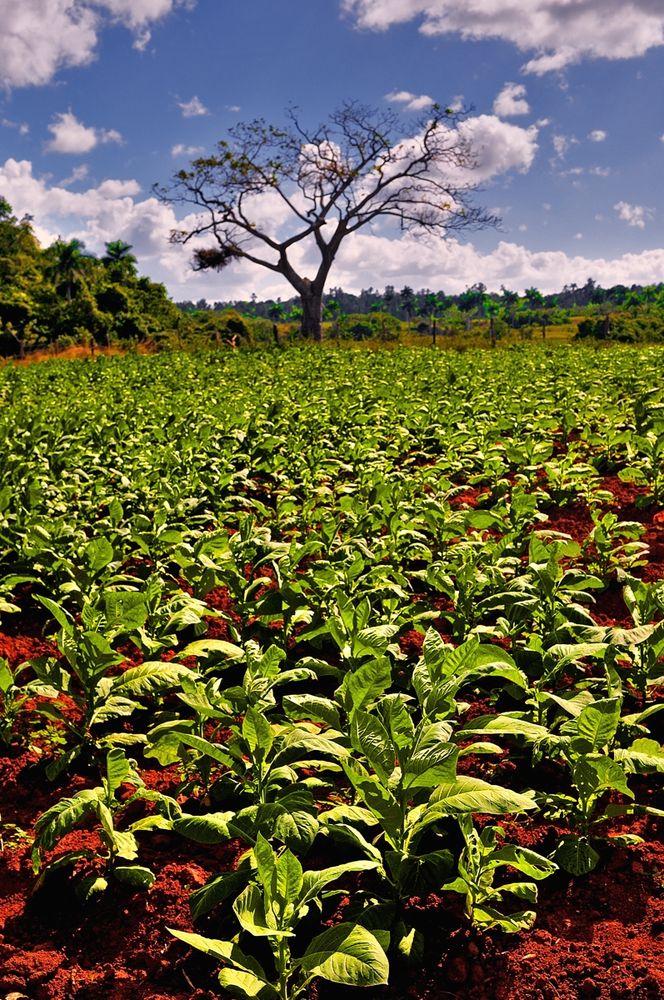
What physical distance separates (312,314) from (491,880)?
35.4 meters

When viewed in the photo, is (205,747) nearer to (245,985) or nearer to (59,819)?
(59,819)

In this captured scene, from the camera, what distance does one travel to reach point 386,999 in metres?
1.90

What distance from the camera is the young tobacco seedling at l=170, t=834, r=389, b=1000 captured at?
1.73m

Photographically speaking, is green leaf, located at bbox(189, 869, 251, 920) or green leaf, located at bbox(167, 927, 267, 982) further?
green leaf, located at bbox(189, 869, 251, 920)

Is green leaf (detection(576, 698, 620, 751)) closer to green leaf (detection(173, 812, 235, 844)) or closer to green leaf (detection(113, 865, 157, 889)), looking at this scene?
green leaf (detection(173, 812, 235, 844))

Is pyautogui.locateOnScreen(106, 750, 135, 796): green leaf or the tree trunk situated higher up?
the tree trunk

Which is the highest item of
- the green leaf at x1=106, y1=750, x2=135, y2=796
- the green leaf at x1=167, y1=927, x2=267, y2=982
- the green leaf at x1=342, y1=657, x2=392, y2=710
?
the green leaf at x1=342, y1=657, x2=392, y2=710

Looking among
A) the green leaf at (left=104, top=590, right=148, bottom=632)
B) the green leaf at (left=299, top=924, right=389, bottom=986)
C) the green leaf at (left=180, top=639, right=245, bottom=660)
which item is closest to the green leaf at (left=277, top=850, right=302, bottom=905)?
the green leaf at (left=299, top=924, right=389, bottom=986)

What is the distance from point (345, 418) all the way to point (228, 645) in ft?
22.0

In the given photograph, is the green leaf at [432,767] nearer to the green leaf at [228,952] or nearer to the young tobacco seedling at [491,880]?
the young tobacco seedling at [491,880]

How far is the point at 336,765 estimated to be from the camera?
2439 mm

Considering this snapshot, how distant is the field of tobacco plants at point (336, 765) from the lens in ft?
6.47

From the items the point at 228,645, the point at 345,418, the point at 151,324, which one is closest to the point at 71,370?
the point at 345,418

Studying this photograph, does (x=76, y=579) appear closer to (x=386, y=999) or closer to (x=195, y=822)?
(x=195, y=822)
